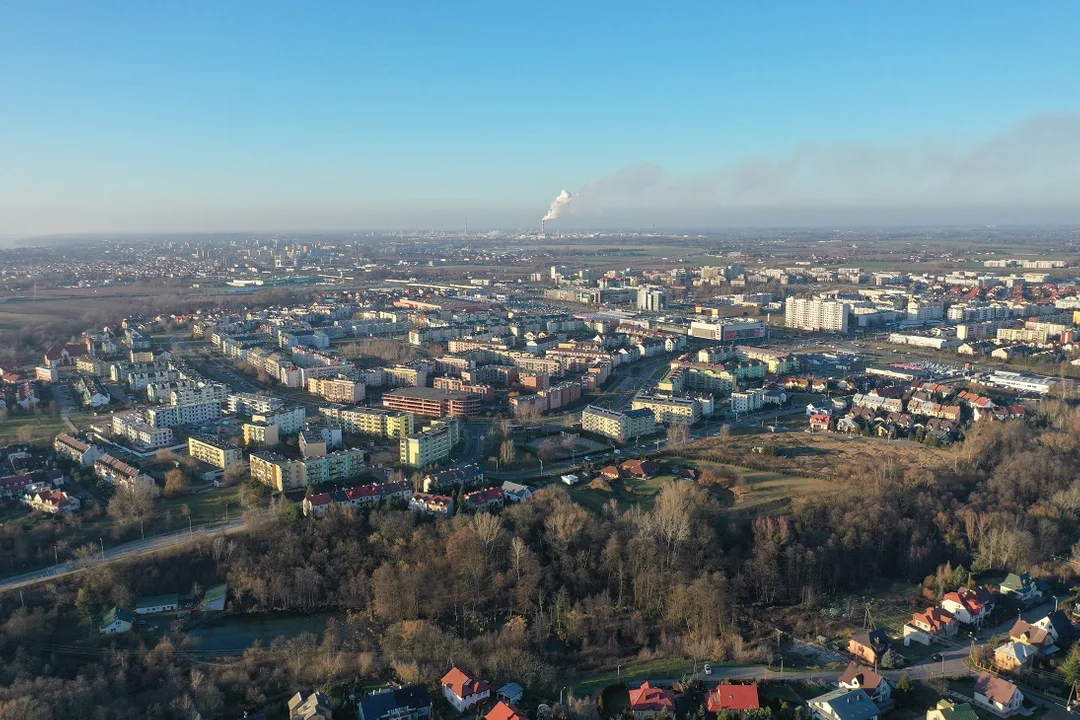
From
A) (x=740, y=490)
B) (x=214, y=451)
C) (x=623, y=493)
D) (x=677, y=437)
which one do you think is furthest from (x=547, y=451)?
(x=214, y=451)

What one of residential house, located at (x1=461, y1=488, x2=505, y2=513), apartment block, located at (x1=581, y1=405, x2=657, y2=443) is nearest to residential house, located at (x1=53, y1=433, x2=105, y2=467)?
residential house, located at (x1=461, y1=488, x2=505, y2=513)

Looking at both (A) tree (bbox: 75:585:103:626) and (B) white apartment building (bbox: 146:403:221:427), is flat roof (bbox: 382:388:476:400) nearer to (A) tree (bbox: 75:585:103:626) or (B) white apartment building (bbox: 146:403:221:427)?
(B) white apartment building (bbox: 146:403:221:427)

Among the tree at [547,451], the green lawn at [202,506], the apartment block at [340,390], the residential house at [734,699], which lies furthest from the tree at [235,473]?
the residential house at [734,699]

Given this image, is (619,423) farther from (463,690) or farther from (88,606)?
(88,606)

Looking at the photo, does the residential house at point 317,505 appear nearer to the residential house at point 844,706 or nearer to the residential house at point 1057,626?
the residential house at point 844,706

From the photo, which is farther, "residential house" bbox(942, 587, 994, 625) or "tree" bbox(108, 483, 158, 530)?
"tree" bbox(108, 483, 158, 530)

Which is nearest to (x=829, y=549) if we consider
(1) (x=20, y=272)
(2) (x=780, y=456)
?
(2) (x=780, y=456)
